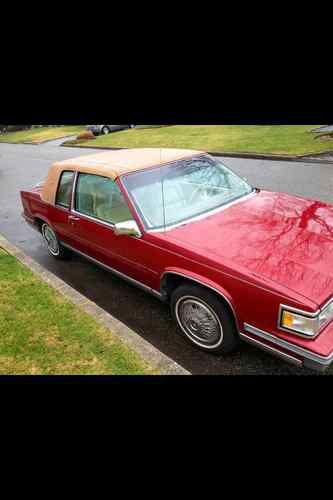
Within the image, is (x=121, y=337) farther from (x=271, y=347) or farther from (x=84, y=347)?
(x=271, y=347)

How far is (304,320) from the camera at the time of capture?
93.8 inches

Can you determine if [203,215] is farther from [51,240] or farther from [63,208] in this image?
[51,240]

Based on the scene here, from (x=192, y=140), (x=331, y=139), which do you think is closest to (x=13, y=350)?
(x=331, y=139)

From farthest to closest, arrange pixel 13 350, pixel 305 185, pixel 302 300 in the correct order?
pixel 305 185, pixel 13 350, pixel 302 300

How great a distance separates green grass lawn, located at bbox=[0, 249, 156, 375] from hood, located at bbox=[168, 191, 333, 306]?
1.15 m

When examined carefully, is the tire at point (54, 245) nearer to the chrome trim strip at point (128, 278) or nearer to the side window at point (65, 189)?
the chrome trim strip at point (128, 278)

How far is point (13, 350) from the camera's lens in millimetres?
3164

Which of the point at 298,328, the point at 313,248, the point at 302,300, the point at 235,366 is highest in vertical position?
the point at 313,248

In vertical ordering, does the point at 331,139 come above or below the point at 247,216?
above

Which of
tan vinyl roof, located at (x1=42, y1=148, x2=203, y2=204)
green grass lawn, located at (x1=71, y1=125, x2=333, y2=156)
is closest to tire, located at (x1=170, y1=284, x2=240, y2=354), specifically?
tan vinyl roof, located at (x1=42, y1=148, x2=203, y2=204)

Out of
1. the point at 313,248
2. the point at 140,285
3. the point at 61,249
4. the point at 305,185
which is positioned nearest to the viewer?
the point at 313,248

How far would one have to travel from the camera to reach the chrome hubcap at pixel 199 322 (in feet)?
9.96

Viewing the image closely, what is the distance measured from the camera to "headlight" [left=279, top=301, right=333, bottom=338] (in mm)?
2373

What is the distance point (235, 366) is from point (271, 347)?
0.49 m
